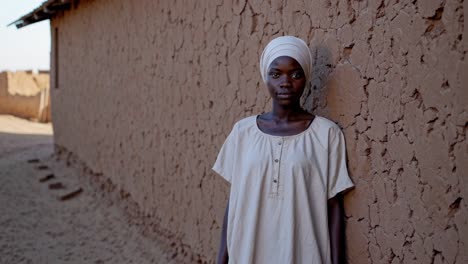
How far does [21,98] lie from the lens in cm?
1738

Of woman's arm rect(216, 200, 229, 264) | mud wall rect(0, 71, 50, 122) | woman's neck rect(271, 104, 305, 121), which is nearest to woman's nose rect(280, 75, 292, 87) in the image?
woman's neck rect(271, 104, 305, 121)

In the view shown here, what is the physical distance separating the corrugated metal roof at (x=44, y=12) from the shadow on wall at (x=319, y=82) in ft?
18.5

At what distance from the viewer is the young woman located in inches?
86.7

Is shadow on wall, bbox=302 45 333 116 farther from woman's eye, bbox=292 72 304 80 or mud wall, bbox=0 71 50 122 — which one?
mud wall, bbox=0 71 50 122

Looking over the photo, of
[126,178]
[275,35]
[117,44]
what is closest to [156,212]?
[126,178]

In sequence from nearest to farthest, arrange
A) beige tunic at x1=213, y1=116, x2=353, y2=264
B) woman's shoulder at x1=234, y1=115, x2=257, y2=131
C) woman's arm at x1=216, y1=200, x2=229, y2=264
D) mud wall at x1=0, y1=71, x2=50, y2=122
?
beige tunic at x1=213, y1=116, x2=353, y2=264 → woman's shoulder at x1=234, y1=115, x2=257, y2=131 → woman's arm at x1=216, y1=200, x2=229, y2=264 → mud wall at x1=0, y1=71, x2=50, y2=122

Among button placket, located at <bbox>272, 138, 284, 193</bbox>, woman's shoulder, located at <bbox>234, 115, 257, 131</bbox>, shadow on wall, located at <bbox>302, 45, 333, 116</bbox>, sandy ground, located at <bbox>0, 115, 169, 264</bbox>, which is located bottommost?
sandy ground, located at <bbox>0, 115, 169, 264</bbox>

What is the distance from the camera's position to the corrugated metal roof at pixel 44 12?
7.70m

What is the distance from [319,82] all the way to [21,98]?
1666cm

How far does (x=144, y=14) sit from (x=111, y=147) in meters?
1.87

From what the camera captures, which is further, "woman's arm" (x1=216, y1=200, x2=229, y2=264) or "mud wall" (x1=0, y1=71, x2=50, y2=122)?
"mud wall" (x1=0, y1=71, x2=50, y2=122)

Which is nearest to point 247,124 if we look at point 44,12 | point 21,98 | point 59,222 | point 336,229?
point 336,229

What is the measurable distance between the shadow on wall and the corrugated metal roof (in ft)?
18.5

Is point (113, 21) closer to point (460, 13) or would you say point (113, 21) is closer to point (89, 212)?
point (89, 212)
